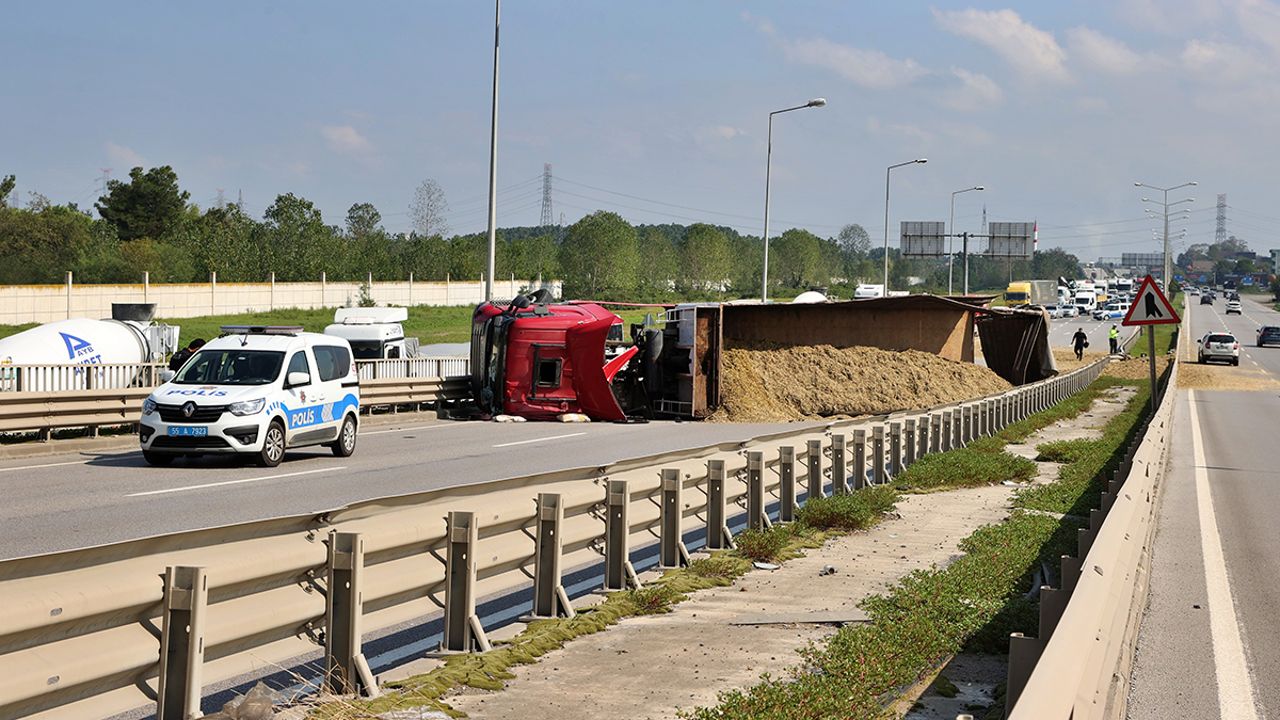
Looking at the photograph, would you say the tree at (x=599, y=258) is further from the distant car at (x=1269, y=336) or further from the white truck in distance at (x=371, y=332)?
the white truck in distance at (x=371, y=332)

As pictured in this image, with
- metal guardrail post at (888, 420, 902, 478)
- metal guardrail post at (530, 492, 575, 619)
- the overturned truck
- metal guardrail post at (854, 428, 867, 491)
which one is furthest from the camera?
the overturned truck

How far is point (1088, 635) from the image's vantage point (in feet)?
18.7

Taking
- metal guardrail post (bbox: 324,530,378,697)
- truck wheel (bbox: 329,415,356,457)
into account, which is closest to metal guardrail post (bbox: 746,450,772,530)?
metal guardrail post (bbox: 324,530,378,697)

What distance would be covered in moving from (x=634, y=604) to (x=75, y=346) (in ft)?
87.3

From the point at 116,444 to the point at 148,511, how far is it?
9075 mm

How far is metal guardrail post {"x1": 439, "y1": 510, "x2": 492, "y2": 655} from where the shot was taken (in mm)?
8188

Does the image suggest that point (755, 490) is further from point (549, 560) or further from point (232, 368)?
point (232, 368)

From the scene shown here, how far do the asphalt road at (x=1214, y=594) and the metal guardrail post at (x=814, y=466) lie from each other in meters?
3.40

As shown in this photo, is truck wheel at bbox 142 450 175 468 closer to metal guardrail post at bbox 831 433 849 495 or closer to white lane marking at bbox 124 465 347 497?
white lane marking at bbox 124 465 347 497

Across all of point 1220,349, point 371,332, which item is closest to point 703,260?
point 1220,349

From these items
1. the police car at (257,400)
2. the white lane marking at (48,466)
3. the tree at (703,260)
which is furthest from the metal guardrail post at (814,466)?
the tree at (703,260)

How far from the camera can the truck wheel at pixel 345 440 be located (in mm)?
22922

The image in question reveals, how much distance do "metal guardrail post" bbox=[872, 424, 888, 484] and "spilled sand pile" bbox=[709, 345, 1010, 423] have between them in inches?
601

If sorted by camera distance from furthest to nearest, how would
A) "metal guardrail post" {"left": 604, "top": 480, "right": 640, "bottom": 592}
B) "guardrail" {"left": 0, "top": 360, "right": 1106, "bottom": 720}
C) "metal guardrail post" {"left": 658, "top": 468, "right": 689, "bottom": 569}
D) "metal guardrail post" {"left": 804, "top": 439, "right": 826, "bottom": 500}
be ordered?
"metal guardrail post" {"left": 804, "top": 439, "right": 826, "bottom": 500} < "metal guardrail post" {"left": 658, "top": 468, "right": 689, "bottom": 569} < "metal guardrail post" {"left": 604, "top": 480, "right": 640, "bottom": 592} < "guardrail" {"left": 0, "top": 360, "right": 1106, "bottom": 720}
